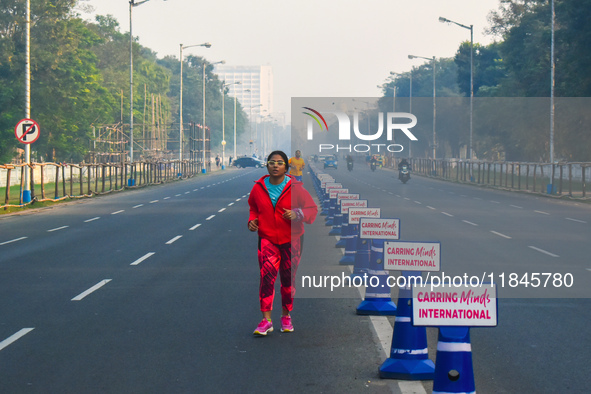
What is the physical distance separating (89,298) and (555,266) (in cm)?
776

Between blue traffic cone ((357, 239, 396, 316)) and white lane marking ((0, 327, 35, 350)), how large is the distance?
3.68 m

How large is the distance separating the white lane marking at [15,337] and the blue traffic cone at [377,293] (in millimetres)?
3676

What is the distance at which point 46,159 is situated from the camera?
75375 millimetres

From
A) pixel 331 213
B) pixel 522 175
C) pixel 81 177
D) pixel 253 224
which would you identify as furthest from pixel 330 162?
pixel 253 224

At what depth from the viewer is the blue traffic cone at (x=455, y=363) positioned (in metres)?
5.77

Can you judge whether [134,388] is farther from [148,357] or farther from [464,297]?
[464,297]

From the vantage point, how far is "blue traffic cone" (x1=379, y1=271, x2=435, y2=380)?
7.25 meters

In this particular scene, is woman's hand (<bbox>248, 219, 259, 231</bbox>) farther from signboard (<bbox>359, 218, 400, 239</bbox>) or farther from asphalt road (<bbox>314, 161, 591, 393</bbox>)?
signboard (<bbox>359, 218, 400, 239</bbox>)

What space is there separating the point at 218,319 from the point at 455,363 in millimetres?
4687

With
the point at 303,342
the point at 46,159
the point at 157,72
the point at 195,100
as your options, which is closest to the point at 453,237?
A: the point at 303,342

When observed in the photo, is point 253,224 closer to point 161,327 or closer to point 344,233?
point 161,327

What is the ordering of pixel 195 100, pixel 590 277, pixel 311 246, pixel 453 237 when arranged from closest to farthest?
pixel 590 277
pixel 311 246
pixel 453 237
pixel 195 100

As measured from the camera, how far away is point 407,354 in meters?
7.32

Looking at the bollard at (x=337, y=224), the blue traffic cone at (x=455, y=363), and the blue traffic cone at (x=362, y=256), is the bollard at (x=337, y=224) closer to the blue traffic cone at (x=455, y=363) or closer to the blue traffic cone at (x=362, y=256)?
the blue traffic cone at (x=362, y=256)
